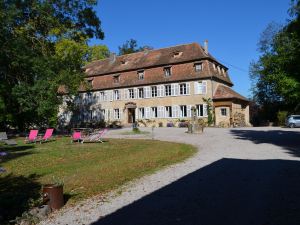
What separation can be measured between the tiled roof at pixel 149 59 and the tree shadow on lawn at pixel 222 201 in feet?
110

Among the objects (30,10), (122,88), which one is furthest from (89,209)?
(122,88)

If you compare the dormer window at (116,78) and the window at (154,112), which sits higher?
the dormer window at (116,78)

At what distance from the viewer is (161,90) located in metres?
44.2

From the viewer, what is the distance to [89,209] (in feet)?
21.3

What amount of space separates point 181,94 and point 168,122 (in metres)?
3.78

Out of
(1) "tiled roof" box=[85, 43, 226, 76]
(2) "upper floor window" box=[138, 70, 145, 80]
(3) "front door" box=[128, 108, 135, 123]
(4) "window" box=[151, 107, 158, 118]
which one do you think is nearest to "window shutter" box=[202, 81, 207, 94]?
(1) "tiled roof" box=[85, 43, 226, 76]

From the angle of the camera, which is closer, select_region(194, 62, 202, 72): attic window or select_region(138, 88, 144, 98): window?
select_region(194, 62, 202, 72): attic window

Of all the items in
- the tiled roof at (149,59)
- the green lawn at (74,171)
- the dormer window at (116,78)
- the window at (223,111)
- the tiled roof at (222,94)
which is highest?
the tiled roof at (149,59)

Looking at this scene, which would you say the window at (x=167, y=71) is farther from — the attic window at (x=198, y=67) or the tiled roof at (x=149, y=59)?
the attic window at (x=198, y=67)

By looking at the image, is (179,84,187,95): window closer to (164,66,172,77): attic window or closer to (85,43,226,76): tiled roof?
(164,66,172,77): attic window

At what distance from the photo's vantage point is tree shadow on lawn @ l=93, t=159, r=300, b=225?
5633 mm

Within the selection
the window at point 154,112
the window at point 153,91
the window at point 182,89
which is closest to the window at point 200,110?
the window at point 182,89

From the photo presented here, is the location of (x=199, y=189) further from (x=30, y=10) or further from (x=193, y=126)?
(x=30, y=10)

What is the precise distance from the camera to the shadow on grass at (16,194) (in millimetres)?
6457
